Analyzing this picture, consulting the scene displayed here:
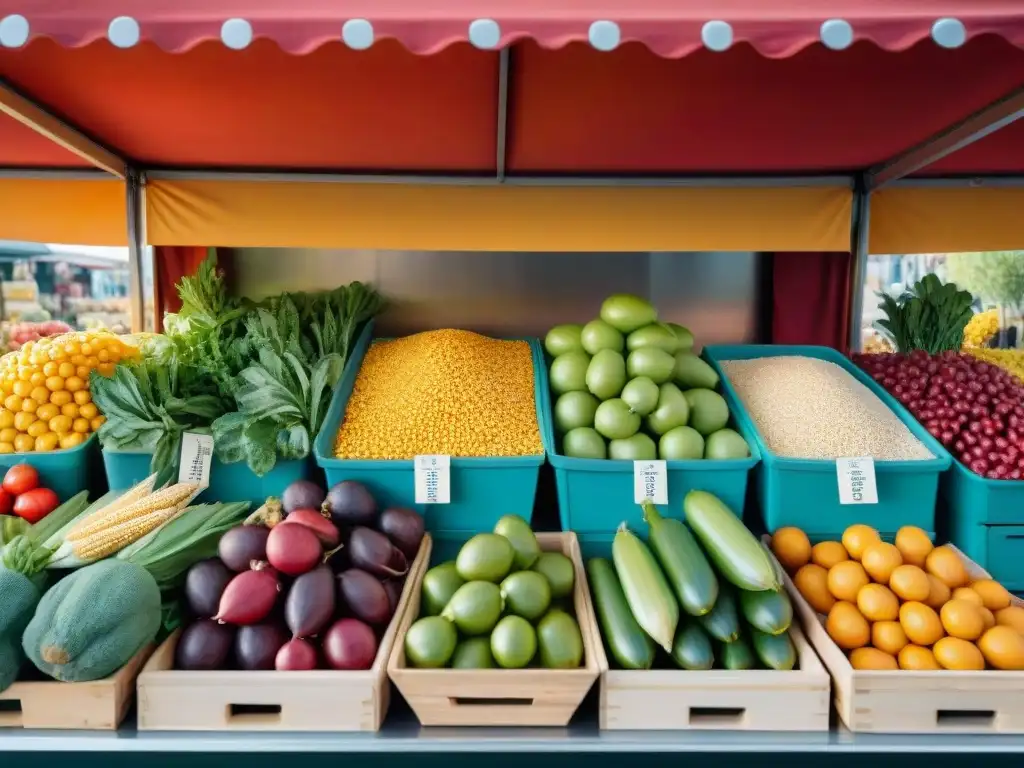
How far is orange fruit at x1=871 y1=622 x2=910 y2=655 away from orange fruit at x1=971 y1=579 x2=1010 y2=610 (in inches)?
11.2

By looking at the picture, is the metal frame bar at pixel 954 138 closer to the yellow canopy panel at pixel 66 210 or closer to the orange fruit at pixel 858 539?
the orange fruit at pixel 858 539

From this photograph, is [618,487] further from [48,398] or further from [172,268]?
[172,268]

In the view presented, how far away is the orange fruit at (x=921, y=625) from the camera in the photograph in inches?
62.1

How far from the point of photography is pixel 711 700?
1479 mm

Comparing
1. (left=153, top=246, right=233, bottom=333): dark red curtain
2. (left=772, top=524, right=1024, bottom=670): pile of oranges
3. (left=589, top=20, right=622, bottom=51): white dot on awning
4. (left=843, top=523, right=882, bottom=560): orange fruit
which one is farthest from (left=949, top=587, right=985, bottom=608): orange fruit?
(left=153, top=246, right=233, bottom=333): dark red curtain

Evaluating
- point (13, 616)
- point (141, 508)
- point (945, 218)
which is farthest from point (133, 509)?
point (945, 218)

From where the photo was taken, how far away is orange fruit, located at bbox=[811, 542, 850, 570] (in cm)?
187

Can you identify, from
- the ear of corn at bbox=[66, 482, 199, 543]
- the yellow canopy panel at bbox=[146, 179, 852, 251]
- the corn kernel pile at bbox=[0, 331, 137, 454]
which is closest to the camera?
the ear of corn at bbox=[66, 482, 199, 543]

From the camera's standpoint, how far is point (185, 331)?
2602 mm

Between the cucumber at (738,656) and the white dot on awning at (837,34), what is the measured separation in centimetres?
132

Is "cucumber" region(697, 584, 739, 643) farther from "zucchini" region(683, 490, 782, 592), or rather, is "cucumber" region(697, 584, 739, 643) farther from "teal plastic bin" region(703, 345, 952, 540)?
"teal plastic bin" region(703, 345, 952, 540)

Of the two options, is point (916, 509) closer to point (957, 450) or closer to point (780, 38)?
point (957, 450)

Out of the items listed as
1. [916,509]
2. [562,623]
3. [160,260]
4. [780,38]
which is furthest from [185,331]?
[916,509]

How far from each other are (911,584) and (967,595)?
17cm
